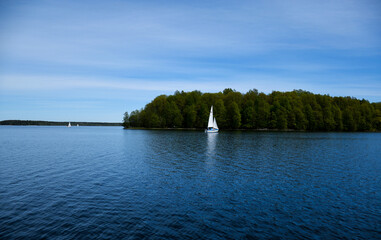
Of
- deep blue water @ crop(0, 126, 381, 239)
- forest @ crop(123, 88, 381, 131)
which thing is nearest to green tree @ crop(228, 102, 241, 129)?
forest @ crop(123, 88, 381, 131)

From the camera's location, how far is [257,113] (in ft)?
582

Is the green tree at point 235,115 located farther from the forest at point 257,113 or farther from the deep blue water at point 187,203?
the deep blue water at point 187,203

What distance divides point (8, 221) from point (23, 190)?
763 cm

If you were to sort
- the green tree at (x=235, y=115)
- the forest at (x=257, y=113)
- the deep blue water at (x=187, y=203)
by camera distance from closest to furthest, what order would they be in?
the deep blue water at (x=187, y=203) < the green tree at (x=235, y=115) < the forest at (x=257, y=113)

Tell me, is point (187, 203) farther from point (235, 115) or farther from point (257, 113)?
point (257, 113)

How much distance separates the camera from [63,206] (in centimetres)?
1822

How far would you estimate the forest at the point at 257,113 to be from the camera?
579ft

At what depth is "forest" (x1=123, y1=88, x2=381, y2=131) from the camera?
177 metres

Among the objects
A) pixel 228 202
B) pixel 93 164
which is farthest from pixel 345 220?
pixel 93 164

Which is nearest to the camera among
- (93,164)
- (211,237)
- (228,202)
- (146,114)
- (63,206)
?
(211,237)

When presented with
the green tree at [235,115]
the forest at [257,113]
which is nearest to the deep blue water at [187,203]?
the green tree at [235,115]

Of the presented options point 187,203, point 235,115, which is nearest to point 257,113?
point 235,115

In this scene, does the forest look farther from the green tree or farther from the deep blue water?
the deep blue water

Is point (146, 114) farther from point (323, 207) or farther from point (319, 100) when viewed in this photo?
point (323, 207)
